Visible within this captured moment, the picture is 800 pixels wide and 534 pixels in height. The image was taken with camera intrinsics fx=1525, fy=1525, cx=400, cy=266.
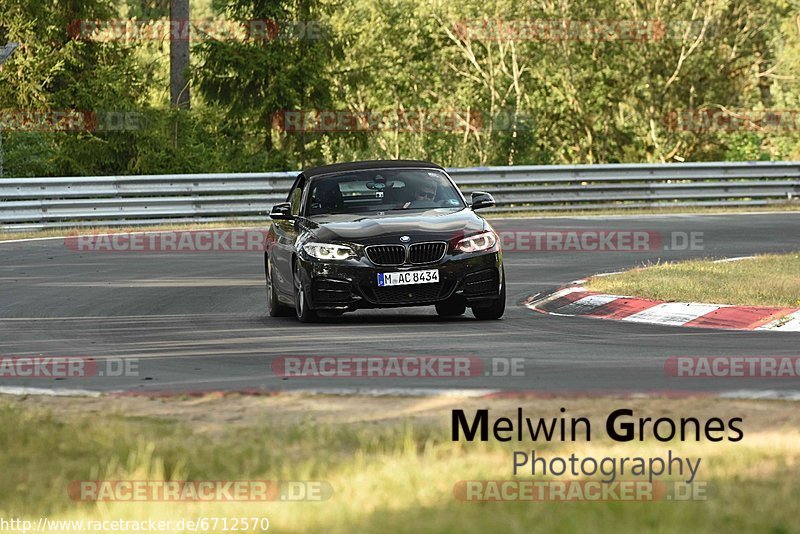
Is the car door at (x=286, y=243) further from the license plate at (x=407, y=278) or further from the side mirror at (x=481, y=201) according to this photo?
the side mirror at (x=481, y=201)

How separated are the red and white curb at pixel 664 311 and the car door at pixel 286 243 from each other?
2515 millimetres

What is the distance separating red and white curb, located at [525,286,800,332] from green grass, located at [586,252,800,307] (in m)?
0.21

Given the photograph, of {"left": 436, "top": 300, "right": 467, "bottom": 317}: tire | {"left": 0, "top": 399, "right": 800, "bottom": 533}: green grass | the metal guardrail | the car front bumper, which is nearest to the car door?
the car front bumper

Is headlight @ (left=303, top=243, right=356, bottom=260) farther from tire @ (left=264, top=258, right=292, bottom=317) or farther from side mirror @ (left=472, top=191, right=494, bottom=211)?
side mirror @ (left=472, top=191, right=494, bottom=211)

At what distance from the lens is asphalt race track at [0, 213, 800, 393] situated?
9648 mm

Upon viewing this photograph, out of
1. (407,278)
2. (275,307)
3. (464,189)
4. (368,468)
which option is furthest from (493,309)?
(464,189)

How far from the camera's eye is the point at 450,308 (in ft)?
47.5

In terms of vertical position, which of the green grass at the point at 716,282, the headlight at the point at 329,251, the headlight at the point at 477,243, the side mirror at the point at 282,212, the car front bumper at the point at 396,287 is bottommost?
the green grass at the point at 716,282

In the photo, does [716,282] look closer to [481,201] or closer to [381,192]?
[481,201]

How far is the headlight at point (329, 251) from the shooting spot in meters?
13.7

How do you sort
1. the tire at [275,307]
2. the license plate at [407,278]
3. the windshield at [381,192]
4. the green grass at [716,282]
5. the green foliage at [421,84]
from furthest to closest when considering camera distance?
1. the green foliage at [421,84]
2. the tire at [275,307]
3. the windshield at [381,192]
4. the green grass at [716,282]
5. the license plate at [407,278]

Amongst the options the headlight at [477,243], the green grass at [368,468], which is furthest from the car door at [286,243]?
the green grass at [368,468]

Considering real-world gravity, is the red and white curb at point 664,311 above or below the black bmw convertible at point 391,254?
below

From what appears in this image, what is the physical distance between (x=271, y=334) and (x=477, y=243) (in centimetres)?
208
